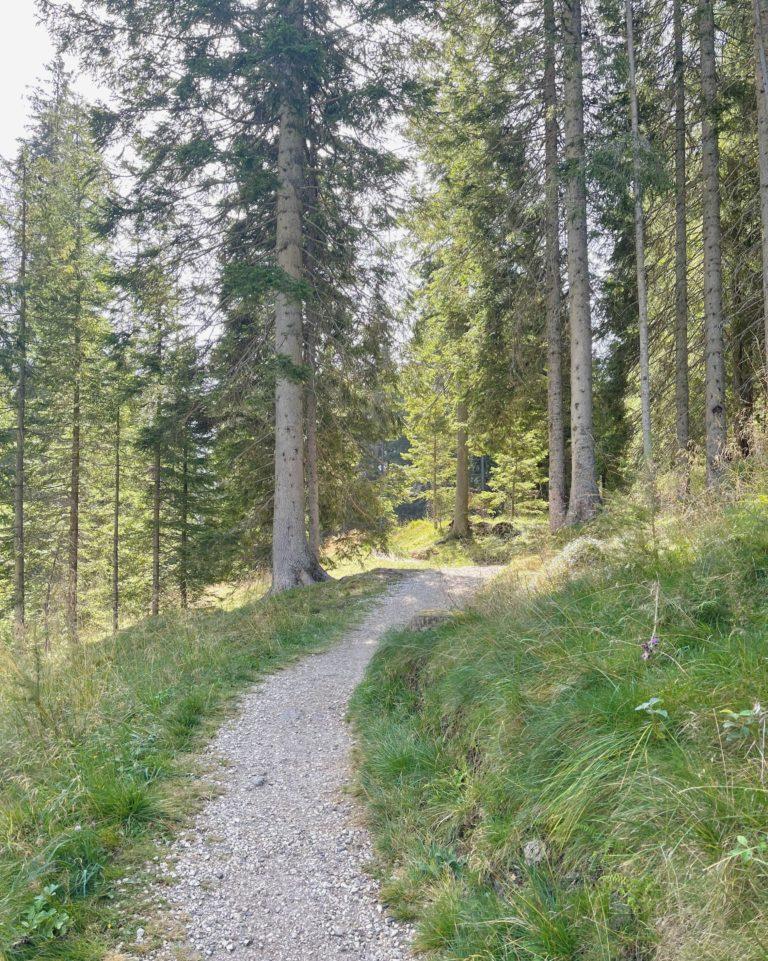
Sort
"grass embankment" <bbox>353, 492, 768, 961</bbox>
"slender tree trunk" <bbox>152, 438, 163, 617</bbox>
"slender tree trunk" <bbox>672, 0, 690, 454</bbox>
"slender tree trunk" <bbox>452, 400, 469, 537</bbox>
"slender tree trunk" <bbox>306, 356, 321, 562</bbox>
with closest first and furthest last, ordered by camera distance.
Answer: "grass embankment" <bbox>353, 492, 768, 961</bbox>
"slender tree trunk" <bbox>672, 0, 690, 454</bbox>
"slender tree trunk" <bbox>306, 356, 321, 562</bbox>
"slender tree trunk" <bbox>152, 438, 163, 617</bbox>
"slender tree trunk" <bbox>452, 400, 469, 537</bbox>

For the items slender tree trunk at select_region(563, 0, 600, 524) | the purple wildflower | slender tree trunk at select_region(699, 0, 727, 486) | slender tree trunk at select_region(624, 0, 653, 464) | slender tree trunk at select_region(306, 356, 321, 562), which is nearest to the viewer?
the purple wildflower

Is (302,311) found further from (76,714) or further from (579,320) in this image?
(76,714)

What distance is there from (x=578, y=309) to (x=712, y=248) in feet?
8.90

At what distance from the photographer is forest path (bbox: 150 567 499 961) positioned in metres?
2.84

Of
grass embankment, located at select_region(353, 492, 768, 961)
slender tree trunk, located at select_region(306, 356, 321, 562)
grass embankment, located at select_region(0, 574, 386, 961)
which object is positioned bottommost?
grass embankment, located at select_region(0, 574, 386, 961)

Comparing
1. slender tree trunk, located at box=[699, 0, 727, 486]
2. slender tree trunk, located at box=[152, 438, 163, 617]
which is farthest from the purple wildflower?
slender tree trunk, located at box=[152, 438, 163, 617]

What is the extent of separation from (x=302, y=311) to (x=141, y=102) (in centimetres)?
507

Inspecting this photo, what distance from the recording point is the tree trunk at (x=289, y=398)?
11.6 meters

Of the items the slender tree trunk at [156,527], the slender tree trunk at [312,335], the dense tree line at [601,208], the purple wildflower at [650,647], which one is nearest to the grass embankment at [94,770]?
the purple wildflower at [650,647]

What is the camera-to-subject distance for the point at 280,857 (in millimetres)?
3500

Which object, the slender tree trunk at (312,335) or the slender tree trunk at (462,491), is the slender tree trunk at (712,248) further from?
the slender tree trunk at (462,491)

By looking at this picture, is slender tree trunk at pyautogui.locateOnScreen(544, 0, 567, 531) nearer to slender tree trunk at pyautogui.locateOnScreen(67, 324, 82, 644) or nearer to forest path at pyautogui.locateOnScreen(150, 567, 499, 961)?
forest path at pyautogui.locateOnScreen(150, 567, 499, 961)

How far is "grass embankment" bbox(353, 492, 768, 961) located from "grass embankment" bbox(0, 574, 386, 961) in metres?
1.58

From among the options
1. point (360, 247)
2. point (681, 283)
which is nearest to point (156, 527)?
point (360, 247)
